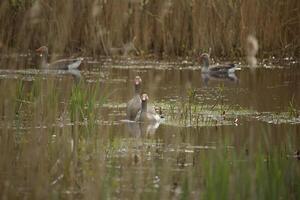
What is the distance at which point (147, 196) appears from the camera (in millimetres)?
5312

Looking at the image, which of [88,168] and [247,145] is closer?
[88,168]

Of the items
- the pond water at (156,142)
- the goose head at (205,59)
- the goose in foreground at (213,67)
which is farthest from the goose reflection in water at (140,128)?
the goose head at (205,59)

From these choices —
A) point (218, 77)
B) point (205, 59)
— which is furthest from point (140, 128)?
point (205, 59)

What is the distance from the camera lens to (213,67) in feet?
46.6

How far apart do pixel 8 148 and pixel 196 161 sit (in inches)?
50.2

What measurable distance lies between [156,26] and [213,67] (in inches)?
44.8

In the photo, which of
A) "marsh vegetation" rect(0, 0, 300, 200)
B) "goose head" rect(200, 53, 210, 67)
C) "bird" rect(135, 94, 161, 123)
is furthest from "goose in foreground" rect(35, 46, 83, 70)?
"bird" rect(135, 94, 161, 123)

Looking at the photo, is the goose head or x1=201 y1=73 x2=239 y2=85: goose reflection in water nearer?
x1=201 y1=73 x2=239 y2=85: goose reflection in water

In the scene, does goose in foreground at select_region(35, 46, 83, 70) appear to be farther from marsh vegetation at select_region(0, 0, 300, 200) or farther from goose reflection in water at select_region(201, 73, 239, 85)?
goose reflection in water at select_region(201, 73, 239, 85)

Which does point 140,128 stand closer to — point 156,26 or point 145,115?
point 145,115

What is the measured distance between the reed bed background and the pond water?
52.1 inches

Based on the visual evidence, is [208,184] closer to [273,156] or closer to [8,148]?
[273,156]

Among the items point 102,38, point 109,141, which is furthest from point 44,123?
point 102,38

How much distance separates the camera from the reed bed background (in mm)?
14281
